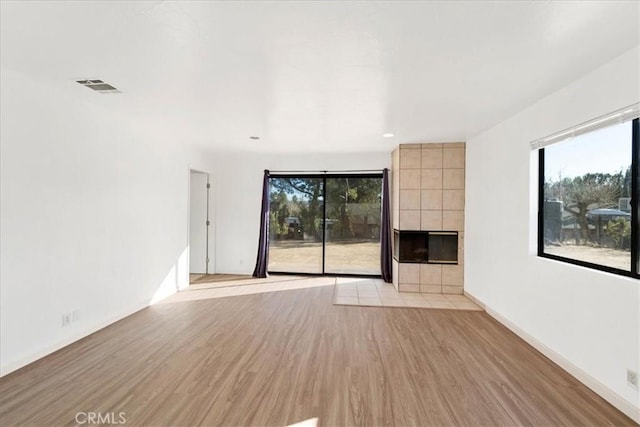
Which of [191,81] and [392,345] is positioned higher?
[191,81]

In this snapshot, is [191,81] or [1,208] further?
[191,81]

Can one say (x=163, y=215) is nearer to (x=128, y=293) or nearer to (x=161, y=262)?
(x=161, y=262)

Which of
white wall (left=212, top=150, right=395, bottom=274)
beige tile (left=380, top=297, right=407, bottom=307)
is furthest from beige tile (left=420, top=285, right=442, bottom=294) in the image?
white wall (left=212, top=150, right=395, bottom=274)

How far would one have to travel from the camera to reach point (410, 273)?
A: 507cm

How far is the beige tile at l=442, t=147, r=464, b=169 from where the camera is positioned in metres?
4.92

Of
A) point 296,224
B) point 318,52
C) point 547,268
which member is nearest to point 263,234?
point 296,224

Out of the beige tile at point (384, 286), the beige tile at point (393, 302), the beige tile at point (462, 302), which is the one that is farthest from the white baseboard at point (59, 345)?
the beige tile at point (462, 302)

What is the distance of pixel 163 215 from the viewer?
4.57m

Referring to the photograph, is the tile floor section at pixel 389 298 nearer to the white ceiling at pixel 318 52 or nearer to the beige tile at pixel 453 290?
the beige tile at pixel 453 290

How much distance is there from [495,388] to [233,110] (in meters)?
3.57

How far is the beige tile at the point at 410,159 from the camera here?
197 inches

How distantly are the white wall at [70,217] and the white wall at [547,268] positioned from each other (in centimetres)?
442

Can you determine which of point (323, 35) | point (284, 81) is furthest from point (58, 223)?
point (323, 35)

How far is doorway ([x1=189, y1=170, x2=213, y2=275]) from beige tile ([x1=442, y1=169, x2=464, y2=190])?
4567 mm
